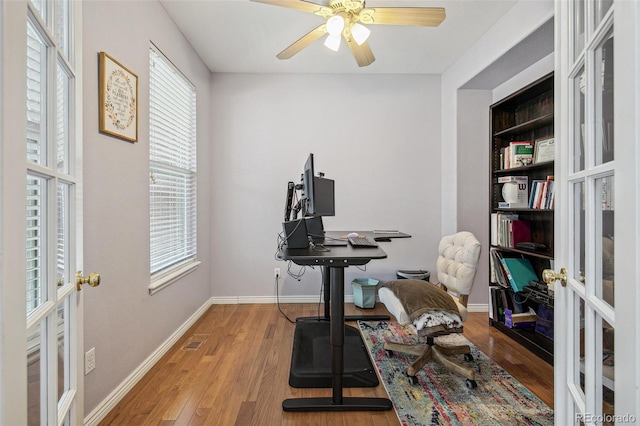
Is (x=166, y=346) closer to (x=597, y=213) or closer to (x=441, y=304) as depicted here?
(x=441, y=304)

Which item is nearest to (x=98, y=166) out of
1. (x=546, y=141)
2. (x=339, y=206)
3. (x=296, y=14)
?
(x=296, y=14)

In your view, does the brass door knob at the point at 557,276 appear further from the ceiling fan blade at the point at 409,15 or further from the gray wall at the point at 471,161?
the gray wall at the point at 471,161

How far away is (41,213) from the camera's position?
78cm

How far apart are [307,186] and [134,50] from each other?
142 centimetres

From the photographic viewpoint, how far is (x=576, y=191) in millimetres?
955

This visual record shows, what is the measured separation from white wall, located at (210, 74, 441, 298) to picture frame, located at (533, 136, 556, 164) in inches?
47.4

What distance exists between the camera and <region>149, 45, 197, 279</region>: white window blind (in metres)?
2.33

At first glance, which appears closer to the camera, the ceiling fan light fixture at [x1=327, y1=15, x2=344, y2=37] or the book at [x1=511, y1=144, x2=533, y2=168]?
the ceiling fan light fixture at [x1=327, y1=15, x2=344, y2=37]

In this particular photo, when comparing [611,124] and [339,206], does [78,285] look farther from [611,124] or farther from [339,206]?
[339,206]

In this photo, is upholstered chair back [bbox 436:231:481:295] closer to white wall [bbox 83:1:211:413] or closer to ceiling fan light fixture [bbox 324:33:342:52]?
ceiling fan light fixture [bbox 324:33:342:52]

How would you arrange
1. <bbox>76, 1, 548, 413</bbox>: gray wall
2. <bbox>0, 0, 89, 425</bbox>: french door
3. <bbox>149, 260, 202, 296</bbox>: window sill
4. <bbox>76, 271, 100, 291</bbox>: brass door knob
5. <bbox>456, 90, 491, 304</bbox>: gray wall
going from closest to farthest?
<bbox>0, 0, 89, 425</bbox>: french door → <bbox>76, 271, 100, 291</bbox>: brass door knob → <bbox>149, 260, 202, 296</bbox>: window sill → <bbox>456, 90, 491, 304</bbox>: gray wall → <bbox>76, 1, 548, 413</bbox>: gray wall

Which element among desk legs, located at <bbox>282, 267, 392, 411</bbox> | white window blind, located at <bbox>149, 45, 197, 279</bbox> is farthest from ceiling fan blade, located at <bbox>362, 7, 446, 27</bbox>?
white window blind, located at <bbox>149, 45, 197, 279</bbox>

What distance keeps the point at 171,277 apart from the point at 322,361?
1359mm

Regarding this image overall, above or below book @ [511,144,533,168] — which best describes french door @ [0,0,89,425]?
below
